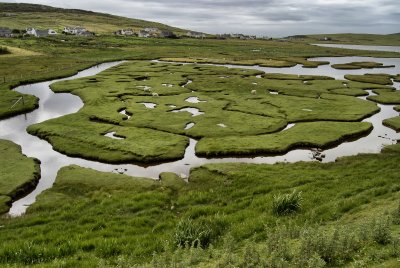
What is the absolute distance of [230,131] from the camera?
48969mm

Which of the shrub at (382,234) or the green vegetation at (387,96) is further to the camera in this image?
the green vegetation at (387,96)

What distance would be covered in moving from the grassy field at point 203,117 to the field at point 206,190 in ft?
0.81

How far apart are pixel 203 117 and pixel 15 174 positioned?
1137 inches

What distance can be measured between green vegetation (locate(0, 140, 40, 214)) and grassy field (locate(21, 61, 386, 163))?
4.82 meters

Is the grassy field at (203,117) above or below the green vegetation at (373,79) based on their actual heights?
below

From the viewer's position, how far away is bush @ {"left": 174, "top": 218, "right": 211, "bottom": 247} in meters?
18.1

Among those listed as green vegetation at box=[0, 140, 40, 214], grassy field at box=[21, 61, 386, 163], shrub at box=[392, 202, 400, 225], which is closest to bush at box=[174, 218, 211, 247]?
shrub at box=[392, 202, 400, 225]

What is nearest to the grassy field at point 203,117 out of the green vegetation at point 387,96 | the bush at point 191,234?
the green vegetation at point 387,96

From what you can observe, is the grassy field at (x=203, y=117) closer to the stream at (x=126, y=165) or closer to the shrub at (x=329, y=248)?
the stream at (x=126, y=165)

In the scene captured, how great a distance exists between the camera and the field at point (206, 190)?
14648 mm

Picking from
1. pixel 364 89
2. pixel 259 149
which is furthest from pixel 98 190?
pixel 364 89

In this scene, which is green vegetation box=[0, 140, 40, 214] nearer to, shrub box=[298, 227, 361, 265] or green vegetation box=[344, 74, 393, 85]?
shrub box=[298, 227, 361, 265]

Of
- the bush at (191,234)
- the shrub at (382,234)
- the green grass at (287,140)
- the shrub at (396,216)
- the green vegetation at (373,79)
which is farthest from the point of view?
the green vegetation at (373,79)

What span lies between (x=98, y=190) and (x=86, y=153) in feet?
35.5
